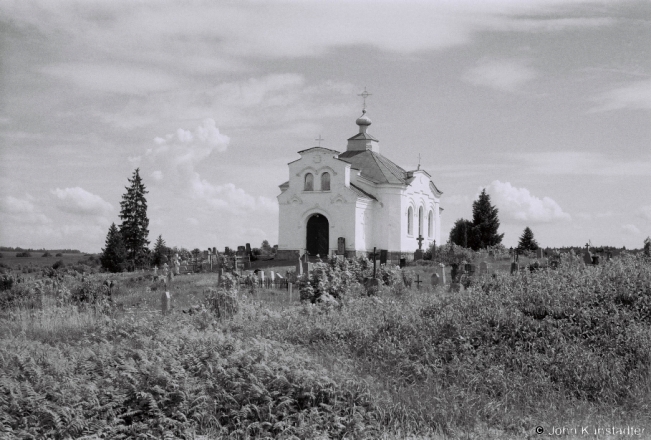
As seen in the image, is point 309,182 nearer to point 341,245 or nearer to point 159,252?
point 341,245

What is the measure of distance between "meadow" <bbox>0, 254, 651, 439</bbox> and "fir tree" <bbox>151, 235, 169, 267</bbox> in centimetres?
3019

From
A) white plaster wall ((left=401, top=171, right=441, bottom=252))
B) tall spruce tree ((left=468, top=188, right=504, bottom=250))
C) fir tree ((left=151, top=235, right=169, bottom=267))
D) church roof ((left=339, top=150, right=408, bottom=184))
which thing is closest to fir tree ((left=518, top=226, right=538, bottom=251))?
tall spruce tree ((left=468, top=188, right=504, bottom=250))

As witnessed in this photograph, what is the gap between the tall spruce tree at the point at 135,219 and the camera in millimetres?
45250

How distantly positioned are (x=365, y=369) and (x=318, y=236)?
2893 centimetres

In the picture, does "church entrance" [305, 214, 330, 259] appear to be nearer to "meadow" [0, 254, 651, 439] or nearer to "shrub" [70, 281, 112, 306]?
"shrub" [70, 281, 112, 306]

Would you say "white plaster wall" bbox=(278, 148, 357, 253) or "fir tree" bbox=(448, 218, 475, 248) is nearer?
"white plaster wall" bbox=(278, 148, 357, 253)

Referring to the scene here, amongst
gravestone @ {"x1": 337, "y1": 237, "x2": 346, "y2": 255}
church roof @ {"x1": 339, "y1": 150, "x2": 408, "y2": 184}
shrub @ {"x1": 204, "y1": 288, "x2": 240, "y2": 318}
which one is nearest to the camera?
shrub @ {"x1": 204, "y1": 288, "x2": 240, "y2": 318}

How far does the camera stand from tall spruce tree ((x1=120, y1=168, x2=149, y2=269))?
4525 centimetres

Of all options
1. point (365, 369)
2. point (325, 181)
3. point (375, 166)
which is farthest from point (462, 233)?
point (365, 369)

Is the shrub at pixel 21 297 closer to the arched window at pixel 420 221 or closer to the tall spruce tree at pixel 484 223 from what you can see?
the arched window at pixel 420 221

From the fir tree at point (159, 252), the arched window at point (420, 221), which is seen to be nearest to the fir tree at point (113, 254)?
the fir tree at point (159, 252)

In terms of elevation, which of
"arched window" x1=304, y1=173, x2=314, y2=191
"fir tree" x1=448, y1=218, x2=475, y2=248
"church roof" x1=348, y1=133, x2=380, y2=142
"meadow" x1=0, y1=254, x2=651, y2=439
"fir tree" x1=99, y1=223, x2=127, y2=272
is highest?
"church roof" x1=348, y1=133, x2=380, y2=142

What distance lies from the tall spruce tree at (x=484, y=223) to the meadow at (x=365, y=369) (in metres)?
33.7

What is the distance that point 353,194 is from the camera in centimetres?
3659
